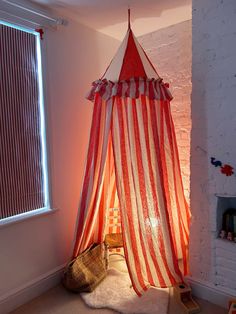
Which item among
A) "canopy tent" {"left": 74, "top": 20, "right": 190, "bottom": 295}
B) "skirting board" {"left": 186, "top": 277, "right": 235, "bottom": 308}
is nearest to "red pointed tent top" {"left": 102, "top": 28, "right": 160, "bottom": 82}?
"canopy tent" {"left": 74, "top": 20, "right": 190, "bottom": 295}

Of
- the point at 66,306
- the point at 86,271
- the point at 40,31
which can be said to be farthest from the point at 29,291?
the point at 40,31

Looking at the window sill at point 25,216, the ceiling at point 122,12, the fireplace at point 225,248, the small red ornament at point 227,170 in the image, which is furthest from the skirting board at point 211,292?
the ceiling at point 122,12

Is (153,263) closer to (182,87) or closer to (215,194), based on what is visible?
(215,194)

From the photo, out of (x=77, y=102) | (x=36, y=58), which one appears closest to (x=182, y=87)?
(x=77, y=102)

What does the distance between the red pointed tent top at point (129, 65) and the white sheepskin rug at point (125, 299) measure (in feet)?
5.60

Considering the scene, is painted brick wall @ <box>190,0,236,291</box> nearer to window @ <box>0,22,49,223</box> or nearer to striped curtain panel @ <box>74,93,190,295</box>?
striped curtain panel @ <box>74,93,190,295</box>

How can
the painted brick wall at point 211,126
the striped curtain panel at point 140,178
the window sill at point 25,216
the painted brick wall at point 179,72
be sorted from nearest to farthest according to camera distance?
1. the painted brick wall at point 211,126
2. the window sill at point 25,216
3. the striped curtain panel at point 140,178
4. the painted brick wall at point 179,72

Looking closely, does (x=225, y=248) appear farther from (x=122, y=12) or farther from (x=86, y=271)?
(x=122, y=12)

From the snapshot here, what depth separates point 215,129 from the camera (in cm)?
189

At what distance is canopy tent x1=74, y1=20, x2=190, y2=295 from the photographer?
200cm

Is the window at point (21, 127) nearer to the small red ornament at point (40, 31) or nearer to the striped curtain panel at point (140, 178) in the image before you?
the small red ornament at point (40, 31)

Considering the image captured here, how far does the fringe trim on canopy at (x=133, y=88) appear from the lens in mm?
1892

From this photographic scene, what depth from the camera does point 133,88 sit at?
1893mm

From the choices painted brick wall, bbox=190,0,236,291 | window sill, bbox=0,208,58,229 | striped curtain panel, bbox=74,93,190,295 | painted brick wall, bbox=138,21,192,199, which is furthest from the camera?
painted brick wall, bbox=138,21,192,199
